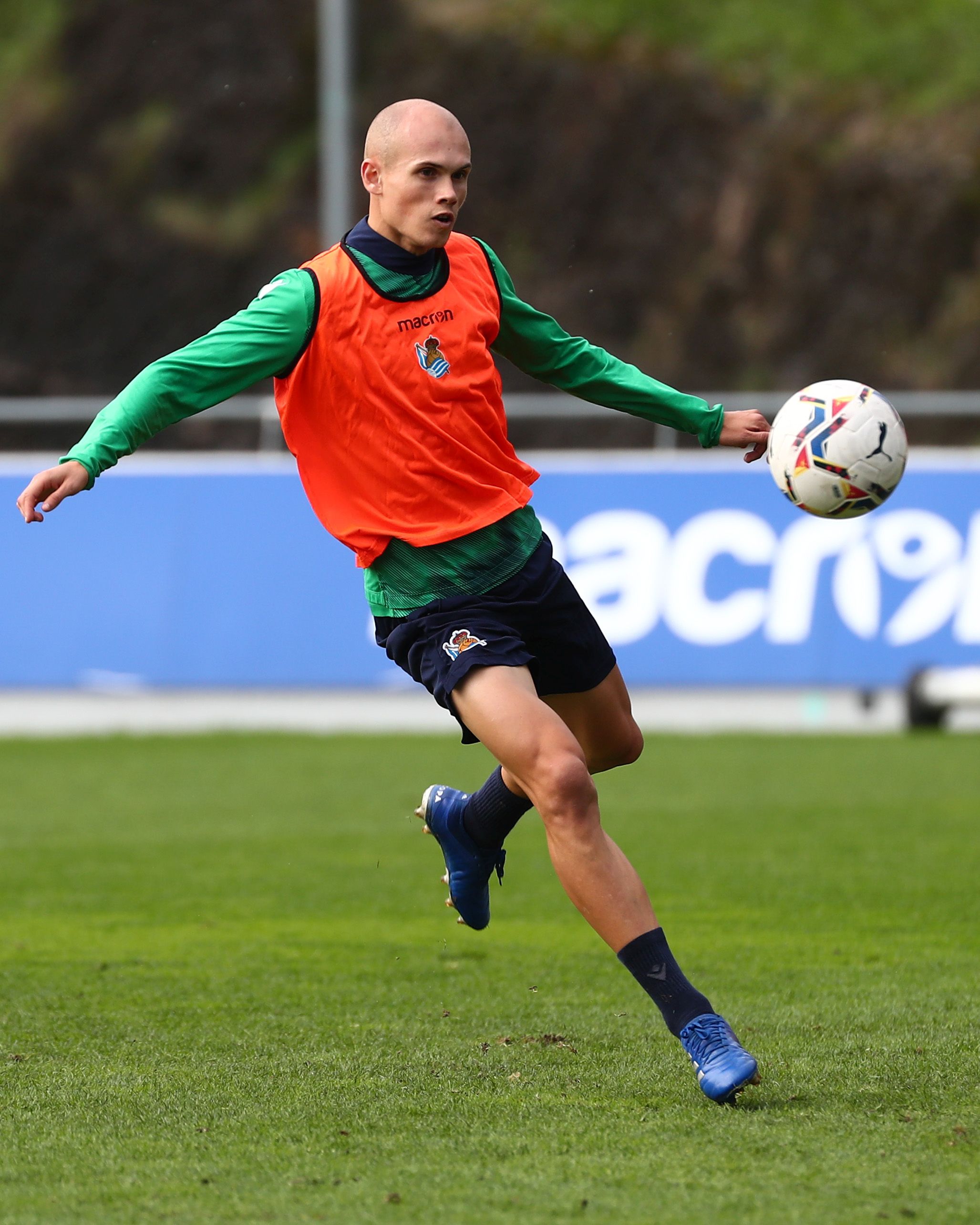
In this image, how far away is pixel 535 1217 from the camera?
3.44m

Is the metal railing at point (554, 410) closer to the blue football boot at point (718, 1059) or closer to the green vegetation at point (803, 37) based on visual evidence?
the green vegetation at point (803, 37)

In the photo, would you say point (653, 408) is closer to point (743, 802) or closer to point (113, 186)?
point (743, 802)

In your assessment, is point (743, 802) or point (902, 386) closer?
point (743, 802)

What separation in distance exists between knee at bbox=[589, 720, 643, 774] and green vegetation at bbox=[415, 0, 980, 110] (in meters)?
25.1

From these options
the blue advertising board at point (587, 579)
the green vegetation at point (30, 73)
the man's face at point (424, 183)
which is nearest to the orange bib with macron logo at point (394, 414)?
the man's face at point (424, 183)

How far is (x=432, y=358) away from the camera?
4824mm

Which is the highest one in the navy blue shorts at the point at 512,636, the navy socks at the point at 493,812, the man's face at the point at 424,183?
the man's face at the point at 424,183

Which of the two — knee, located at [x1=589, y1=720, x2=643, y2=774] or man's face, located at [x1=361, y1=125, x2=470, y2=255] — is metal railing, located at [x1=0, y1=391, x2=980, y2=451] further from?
man's face, located at [x1=361, y1=125, x2=470, y2=255]

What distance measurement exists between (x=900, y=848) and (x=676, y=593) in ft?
18.1

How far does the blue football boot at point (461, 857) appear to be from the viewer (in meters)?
5.44

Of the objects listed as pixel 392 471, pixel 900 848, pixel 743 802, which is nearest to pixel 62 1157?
pixel 392 471

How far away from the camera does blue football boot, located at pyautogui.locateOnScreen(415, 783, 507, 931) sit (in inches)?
214

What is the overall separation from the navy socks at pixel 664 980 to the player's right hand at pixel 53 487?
1.66 metres

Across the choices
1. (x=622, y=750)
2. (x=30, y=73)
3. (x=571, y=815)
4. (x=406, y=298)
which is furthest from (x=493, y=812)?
(x=30, y=73)
